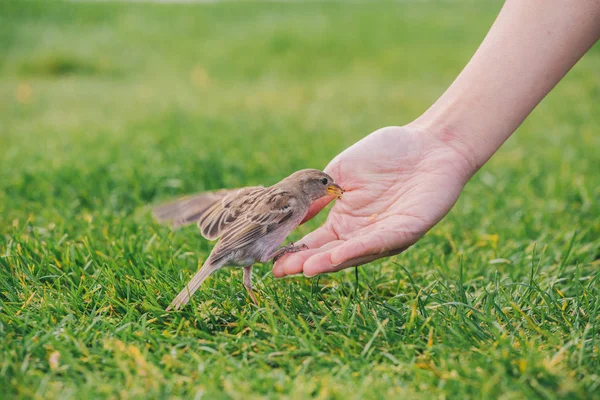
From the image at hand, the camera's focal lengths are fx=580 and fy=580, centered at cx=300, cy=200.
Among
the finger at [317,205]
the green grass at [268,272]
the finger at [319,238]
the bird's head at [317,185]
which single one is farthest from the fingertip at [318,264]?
the finger at [317,205]

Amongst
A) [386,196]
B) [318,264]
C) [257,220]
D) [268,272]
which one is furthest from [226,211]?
[386,196]

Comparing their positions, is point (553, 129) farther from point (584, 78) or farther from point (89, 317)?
point (89, 317)

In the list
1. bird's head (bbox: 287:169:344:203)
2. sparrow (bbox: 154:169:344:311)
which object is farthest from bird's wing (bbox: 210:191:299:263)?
bird's head (bbox: 287:169:344:203)

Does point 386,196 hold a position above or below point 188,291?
above

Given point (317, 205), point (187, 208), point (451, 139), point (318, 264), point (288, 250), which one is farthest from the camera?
point (187, 208)

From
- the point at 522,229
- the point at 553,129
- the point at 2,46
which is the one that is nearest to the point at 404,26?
the point at 553,129

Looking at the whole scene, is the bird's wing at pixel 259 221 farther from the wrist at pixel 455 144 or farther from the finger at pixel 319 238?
the wrist at pixel 455 144

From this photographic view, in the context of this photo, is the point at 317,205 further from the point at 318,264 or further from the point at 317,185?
the point at 318,264
